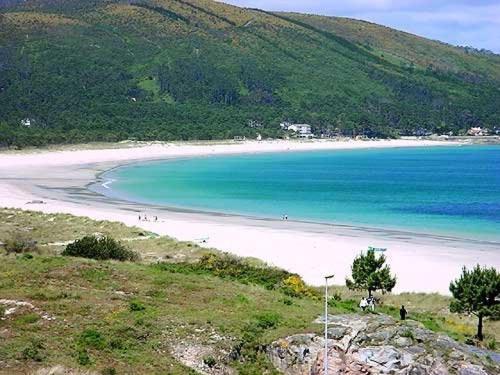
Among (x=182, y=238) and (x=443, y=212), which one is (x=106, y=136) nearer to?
(x=443, y=212)

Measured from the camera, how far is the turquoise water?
69875 millimetres

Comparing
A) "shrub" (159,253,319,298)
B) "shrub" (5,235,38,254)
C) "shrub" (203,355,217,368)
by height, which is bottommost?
"shrub" (159,253,319,298)

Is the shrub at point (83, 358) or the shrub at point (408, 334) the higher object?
the shrub at point (408, 334)

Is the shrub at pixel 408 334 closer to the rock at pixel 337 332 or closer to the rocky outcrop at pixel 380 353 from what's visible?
the rocky outcrop at pixel 380 353

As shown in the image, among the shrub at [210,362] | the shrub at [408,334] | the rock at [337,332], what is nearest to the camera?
the shrub at [210,362]

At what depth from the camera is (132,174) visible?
115062 millimetres

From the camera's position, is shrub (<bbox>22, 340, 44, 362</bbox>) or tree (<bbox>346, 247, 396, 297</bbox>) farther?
tree (<bbox>346, 247, 396, 297</bbox>)

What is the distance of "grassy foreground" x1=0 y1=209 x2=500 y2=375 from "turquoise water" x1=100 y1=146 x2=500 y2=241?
33.2 meters

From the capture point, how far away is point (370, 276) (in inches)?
1288

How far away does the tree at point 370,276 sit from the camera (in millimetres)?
32625

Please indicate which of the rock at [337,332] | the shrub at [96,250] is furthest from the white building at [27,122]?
the rock at [337,332]

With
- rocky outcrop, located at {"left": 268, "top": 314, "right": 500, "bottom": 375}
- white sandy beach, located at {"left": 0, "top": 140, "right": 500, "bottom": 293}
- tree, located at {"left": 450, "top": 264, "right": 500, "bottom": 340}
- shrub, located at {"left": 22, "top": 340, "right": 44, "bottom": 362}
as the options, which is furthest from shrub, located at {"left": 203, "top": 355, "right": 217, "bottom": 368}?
white sandy beach, located at {"left": 0, "top": 140, "right": 500, "bottom": 293}

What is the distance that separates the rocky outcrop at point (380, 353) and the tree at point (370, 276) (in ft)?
32.6

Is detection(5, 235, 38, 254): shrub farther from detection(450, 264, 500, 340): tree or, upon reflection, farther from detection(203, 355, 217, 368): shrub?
detection(450, 264, 500, 340): tree
